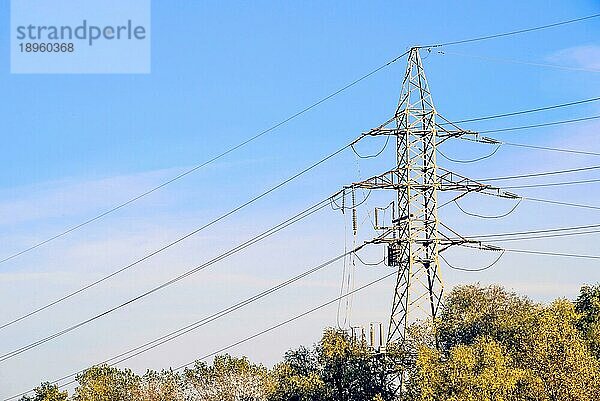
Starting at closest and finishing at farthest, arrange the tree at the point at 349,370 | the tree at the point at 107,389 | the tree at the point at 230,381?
the tree at the point at 349,370 → the tree at the point at 230,381 → the tree at the point at 107,389

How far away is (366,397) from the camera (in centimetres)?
7281

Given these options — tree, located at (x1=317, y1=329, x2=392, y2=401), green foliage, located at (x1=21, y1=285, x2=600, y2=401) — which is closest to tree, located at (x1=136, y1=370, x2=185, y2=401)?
→ green foliage, located at (x1=21, y1=285, x2=600, y2=401)

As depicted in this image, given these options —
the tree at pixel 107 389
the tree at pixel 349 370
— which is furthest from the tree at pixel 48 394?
the tree at pixel 349 370

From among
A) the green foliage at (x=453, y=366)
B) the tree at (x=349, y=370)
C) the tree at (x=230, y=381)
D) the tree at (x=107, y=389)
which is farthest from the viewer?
the tree at (x=107, y=389)

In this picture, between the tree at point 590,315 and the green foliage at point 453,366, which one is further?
the tree at point 590,315

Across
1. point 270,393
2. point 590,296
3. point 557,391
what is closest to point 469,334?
point 557,391

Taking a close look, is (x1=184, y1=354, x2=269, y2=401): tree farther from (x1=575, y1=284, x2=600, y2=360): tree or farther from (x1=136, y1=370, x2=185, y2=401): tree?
(x1=575, y1=284, x2=600, y2=360): tree

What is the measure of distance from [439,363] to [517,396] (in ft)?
15.9

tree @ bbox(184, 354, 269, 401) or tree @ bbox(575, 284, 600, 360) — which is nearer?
tree @ bbox(575, 284, 600, 360)

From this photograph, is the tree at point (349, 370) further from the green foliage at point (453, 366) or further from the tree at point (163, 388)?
the tree at point (163, 388)

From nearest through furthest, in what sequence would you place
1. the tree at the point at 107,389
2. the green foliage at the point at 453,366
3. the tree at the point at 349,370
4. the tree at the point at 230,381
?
the green foliage at the point at 453,366 → the tree at the point at 349,370 → the tree at the point at 230,381 → the tree at the point at 107,389

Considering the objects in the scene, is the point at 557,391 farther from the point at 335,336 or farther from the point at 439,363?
the point at 335,336

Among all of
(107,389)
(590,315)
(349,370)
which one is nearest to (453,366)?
(349,370)

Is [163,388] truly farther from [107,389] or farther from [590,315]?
[590,315]
